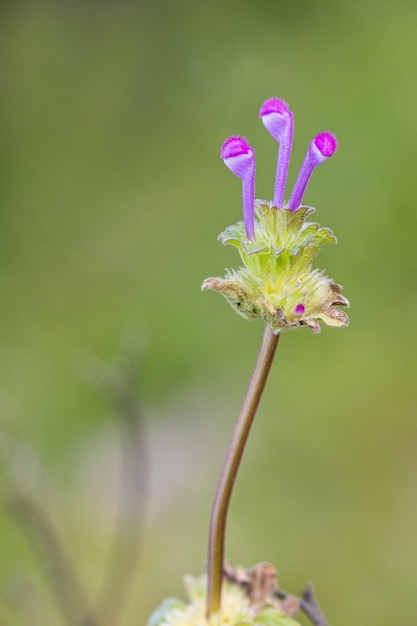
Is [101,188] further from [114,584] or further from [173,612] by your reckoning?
[173,612]

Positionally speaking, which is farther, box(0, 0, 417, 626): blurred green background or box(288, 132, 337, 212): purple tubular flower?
box(0, 0, 417, 626): blurred green background

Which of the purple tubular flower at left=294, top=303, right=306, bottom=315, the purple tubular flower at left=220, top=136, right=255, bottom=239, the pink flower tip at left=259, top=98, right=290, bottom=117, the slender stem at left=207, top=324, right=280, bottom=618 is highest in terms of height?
the pink flower tip at left=259, top=98, right=290, bottom=117

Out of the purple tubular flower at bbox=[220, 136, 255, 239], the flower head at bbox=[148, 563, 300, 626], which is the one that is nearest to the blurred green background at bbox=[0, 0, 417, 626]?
the flower head at bbox=[148, 563, 300, 626]

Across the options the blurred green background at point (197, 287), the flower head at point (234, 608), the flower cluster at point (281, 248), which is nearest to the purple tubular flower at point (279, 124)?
the flower cluster at point (281, 248)

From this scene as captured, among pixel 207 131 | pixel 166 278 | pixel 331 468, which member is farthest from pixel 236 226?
pixel 207 131

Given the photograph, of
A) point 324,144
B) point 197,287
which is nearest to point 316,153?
point 324,144

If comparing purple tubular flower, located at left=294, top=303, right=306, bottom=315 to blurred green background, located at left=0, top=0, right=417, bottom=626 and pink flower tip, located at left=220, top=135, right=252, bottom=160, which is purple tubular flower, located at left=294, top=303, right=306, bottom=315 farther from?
blurred green background, located at left=0, top=0, right=417, bottom=626

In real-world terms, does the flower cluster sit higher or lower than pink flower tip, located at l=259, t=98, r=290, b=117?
lower
